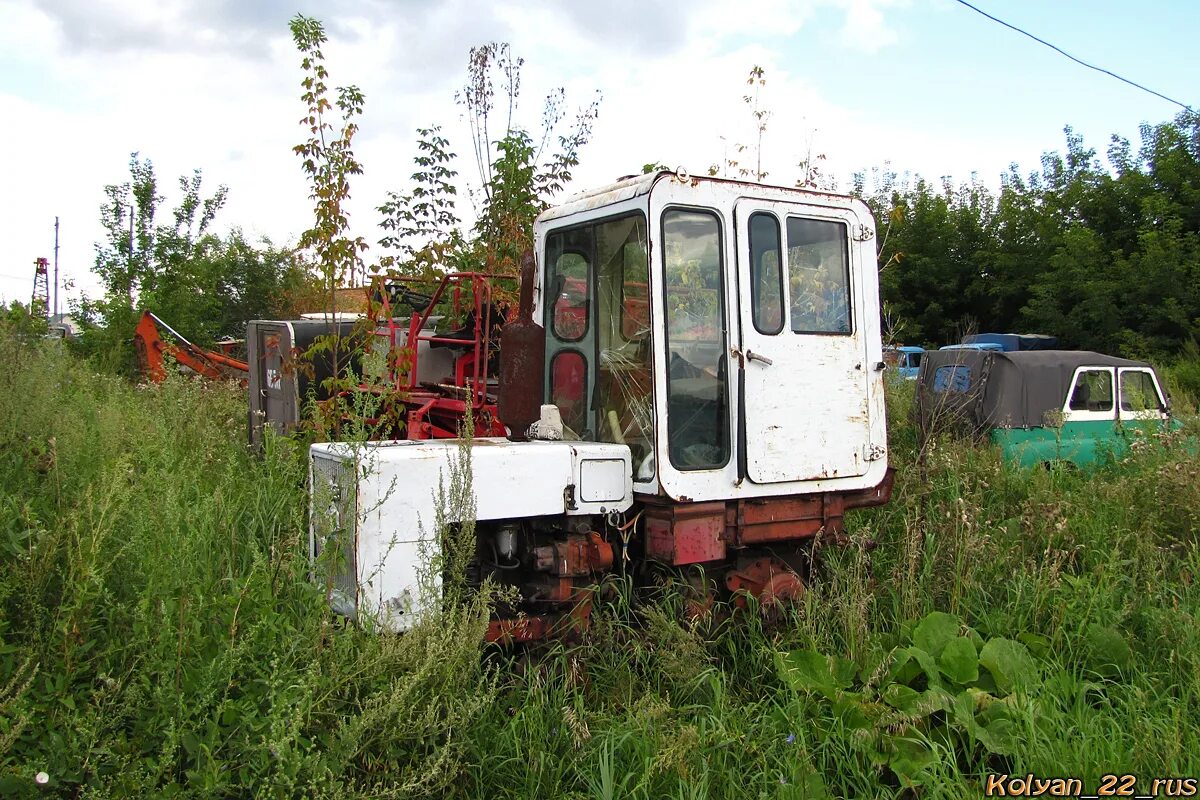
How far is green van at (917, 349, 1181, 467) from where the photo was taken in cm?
898

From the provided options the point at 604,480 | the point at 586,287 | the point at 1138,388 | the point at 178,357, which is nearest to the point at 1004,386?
the point at 1138,388

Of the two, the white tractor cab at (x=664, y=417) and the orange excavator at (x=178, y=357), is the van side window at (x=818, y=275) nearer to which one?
the white tractor cab at (x=664, y=417)

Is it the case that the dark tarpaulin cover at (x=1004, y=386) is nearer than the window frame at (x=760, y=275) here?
No

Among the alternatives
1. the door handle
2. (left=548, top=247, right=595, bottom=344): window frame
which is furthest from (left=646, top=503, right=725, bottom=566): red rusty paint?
(left=548, top=247, right=595, bottom=344): window frame

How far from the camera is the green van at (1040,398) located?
898 centimetres

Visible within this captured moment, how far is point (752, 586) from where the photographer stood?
4.64 meters

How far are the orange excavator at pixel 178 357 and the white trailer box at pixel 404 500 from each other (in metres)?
8.77

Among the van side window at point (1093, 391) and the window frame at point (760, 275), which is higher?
the window frame at point (760, 275)

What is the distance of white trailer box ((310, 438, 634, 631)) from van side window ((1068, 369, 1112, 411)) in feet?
26.4

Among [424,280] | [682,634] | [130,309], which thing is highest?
[130,309]

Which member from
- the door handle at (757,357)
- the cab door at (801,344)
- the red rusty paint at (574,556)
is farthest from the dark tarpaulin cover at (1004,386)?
the red rusty paint at (574,556)

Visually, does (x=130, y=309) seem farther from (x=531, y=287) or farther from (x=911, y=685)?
(x=911, y=685)

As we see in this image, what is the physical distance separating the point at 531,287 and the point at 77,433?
2729 millimetres

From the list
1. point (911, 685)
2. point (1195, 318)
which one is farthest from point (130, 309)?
point (1195, 318)
